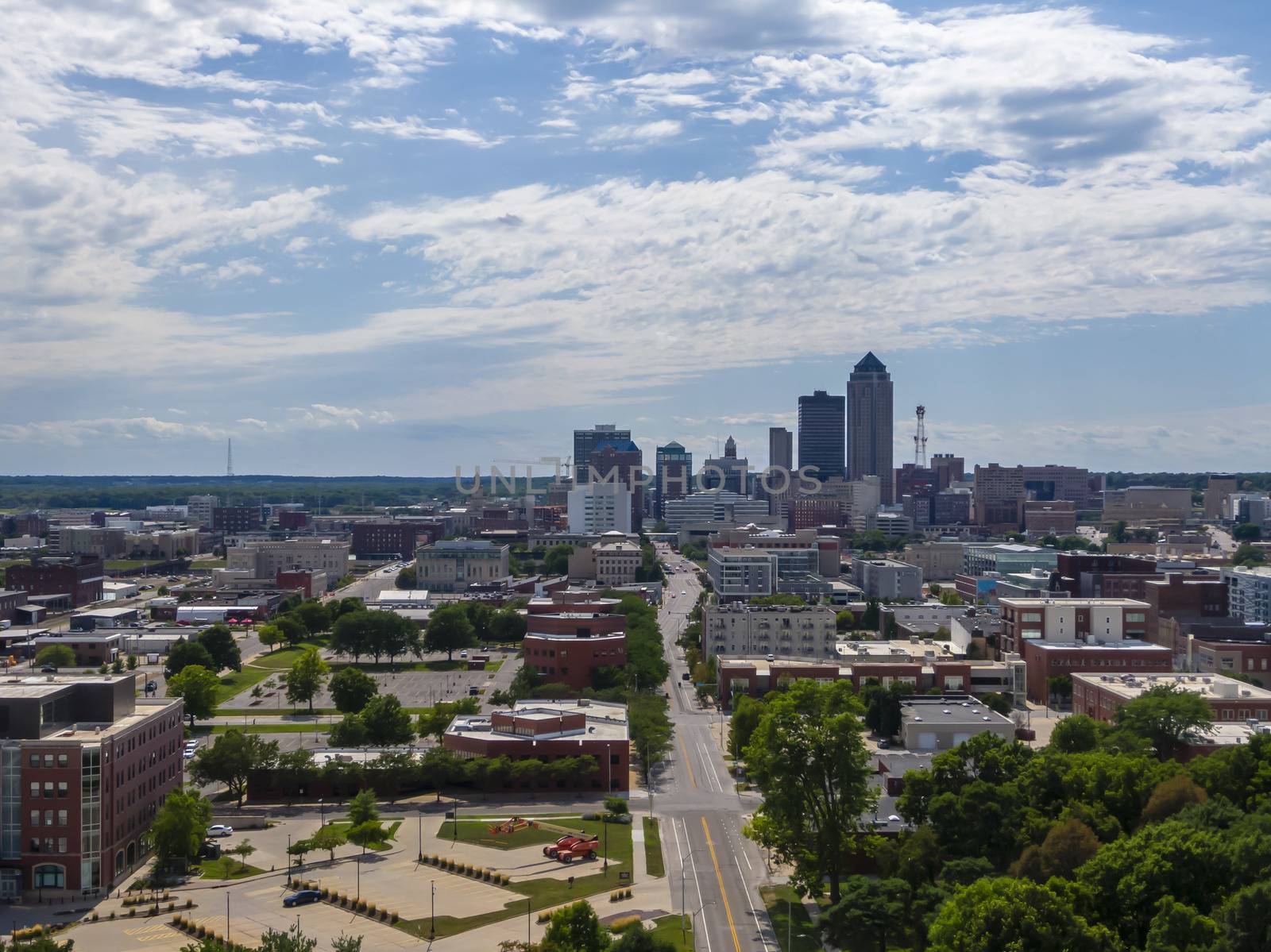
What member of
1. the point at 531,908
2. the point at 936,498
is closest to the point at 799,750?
the point at 531,908

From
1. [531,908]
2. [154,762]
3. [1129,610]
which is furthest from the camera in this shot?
[1129,610]

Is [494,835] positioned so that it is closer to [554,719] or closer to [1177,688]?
[554,719]

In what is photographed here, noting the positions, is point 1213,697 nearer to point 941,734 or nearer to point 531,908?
point 941,734

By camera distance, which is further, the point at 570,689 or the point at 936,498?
the point at 936,498

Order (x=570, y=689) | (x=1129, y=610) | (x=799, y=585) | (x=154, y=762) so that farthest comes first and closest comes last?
(x=799, y=585) → (x=1129, y=610) → (x=570, y=689) → (x=154, y=762)

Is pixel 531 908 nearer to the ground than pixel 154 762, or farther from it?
nearer to the ground

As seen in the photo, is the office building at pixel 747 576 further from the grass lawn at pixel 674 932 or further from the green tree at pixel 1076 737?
the grass lawn at pixel 674 932

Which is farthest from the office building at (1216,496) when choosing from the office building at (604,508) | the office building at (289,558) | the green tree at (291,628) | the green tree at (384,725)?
the green tree at (384,725)
